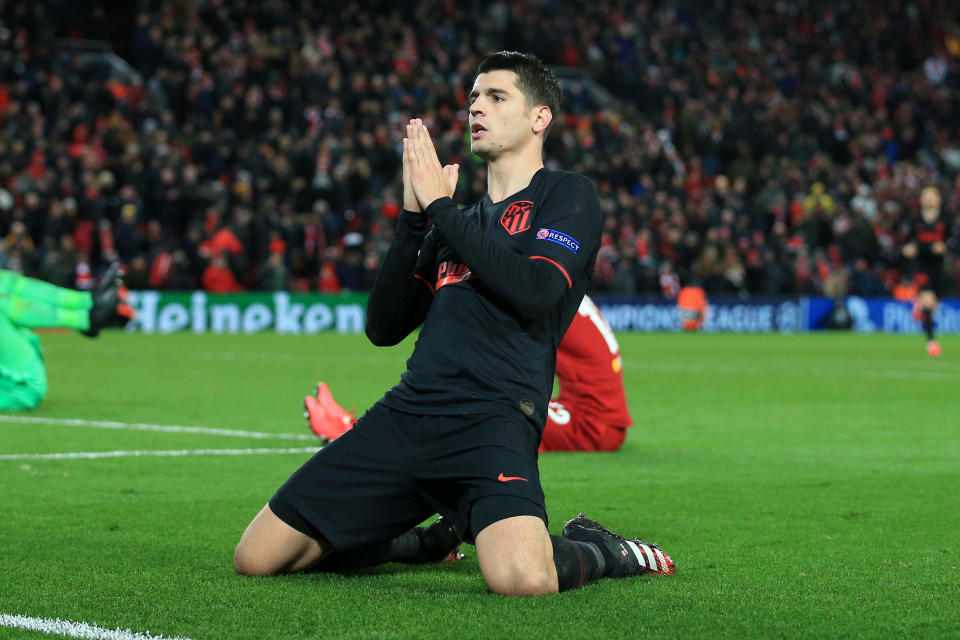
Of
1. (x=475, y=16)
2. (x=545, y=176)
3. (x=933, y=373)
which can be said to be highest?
(x=475, y=16)

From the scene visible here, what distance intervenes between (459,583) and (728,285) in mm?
24961

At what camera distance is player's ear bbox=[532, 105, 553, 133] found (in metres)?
4.57

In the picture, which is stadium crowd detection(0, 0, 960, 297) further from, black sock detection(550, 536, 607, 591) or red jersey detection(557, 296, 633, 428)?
black sock detection(550, 536, 607, 591)

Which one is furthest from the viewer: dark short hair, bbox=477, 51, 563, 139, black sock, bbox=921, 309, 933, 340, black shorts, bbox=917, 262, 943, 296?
black sock, bbox=921, 309, 933, 340

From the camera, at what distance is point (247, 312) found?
24453mm

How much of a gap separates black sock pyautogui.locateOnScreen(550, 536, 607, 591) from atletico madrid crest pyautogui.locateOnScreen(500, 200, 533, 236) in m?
1.01

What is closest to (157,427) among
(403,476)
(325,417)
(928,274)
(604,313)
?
(325,417)

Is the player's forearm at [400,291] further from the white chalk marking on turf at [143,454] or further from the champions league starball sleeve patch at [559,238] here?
the white chalk marking on turf at [143,454]

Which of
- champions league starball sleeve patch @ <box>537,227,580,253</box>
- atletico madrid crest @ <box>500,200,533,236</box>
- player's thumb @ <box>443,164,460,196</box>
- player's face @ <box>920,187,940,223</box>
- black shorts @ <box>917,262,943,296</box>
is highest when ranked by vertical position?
player's face @ <box>920,187,940,223</box>

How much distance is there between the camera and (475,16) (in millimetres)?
32375

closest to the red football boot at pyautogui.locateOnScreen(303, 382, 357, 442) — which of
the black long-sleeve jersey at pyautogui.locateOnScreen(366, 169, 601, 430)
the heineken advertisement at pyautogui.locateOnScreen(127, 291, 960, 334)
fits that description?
the black long-sleeve jersey at pyautogui.locateOnScreen(366, 169, 601, 430)

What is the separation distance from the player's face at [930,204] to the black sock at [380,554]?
1403 cm

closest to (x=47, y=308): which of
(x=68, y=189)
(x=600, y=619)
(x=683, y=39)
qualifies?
(x=600, y=619)

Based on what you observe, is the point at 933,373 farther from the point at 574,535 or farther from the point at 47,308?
the point at 574,535
